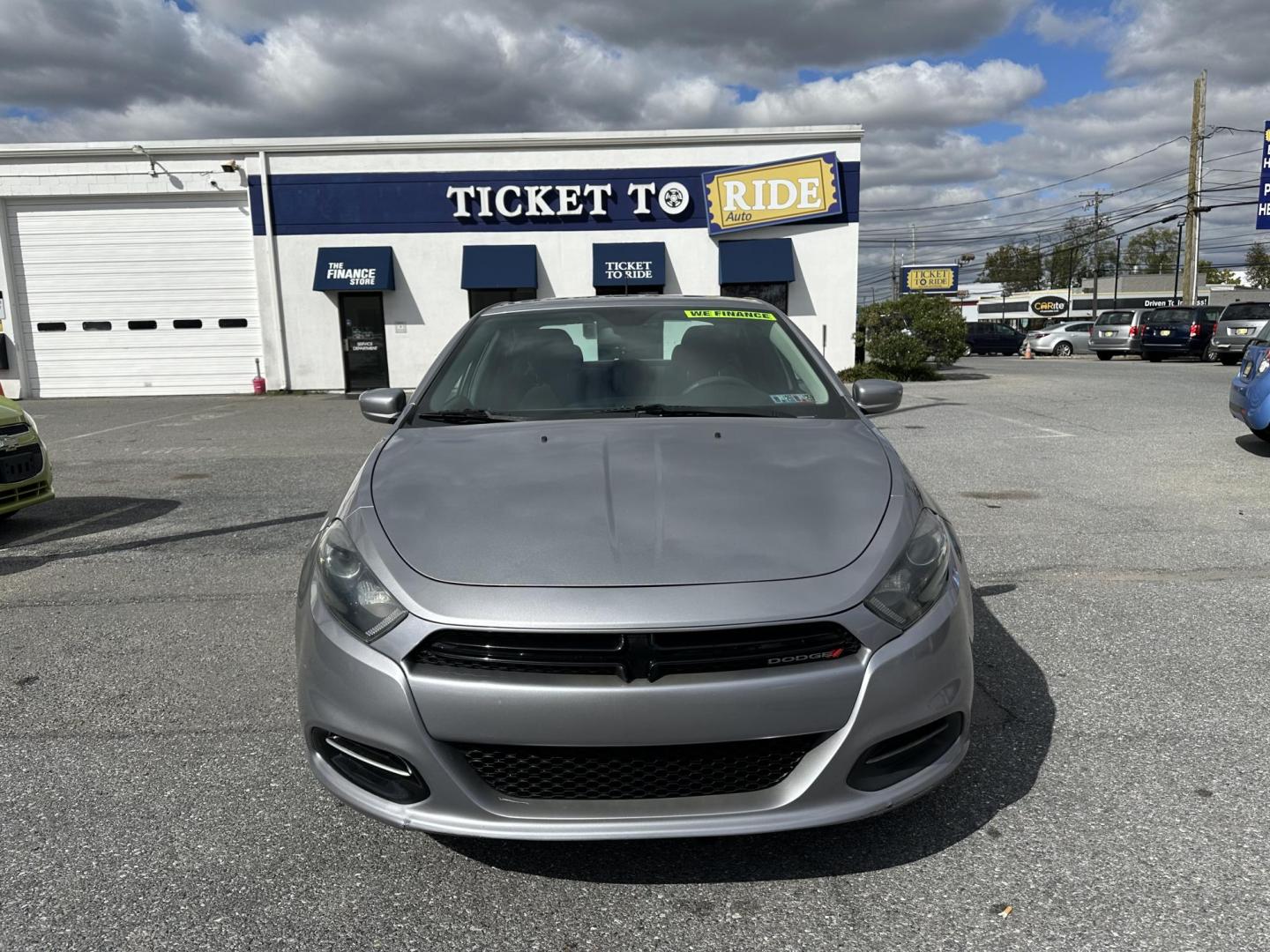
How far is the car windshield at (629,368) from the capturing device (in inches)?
133

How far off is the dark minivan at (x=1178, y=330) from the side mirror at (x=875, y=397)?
88.2 feet

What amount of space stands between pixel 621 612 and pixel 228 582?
151 inches

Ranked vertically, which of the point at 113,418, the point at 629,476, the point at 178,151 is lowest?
the point at 113,418

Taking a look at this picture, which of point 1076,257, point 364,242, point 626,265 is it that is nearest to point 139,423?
point 364,242

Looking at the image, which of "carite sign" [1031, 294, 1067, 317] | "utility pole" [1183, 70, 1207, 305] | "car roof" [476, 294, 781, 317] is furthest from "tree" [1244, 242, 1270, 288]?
"car roof" [476, 294, 781, 317]

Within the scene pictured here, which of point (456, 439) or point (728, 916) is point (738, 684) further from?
point (456, 439)

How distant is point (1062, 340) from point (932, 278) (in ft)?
123

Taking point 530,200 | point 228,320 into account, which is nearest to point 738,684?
point 530,200

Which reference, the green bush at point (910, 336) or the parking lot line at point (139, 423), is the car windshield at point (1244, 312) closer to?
the green bush at point (910, 336)

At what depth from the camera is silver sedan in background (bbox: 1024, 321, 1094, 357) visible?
3522 cm

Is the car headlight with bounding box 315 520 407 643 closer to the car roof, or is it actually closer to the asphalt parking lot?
the asphalt parking lot

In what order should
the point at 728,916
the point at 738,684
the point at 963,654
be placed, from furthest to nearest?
the point at 963,654
the point at 728,916
the point at 738,684

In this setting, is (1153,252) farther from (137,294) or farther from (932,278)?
(137,294)

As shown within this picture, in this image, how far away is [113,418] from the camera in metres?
15.9
